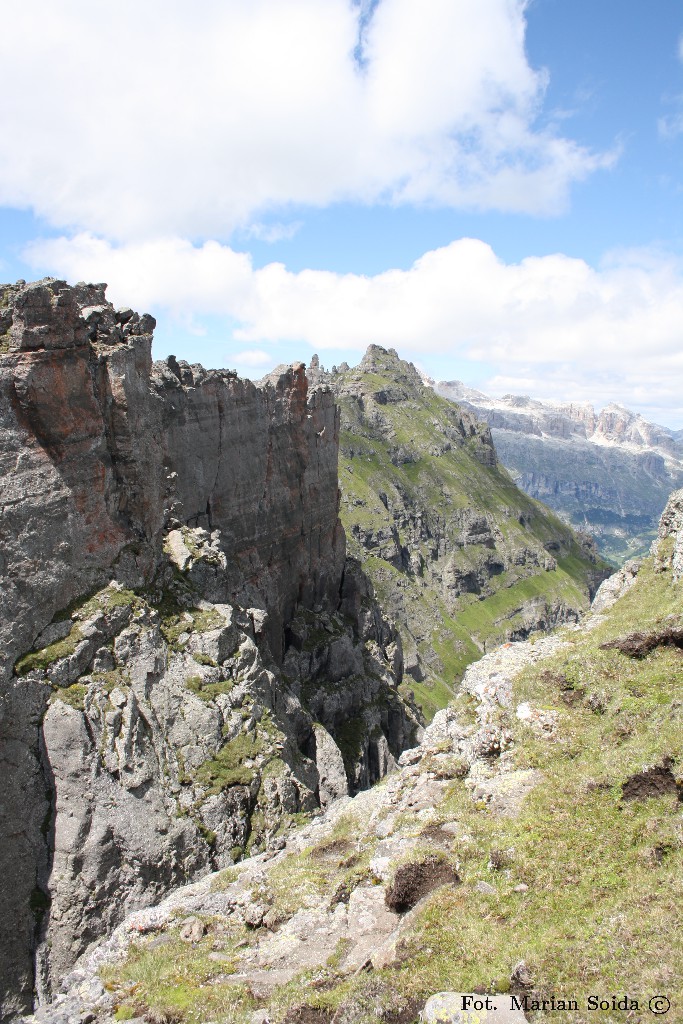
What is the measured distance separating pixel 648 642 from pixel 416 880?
1430 cm

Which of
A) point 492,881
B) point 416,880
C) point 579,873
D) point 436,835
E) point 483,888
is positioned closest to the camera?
point 579,873

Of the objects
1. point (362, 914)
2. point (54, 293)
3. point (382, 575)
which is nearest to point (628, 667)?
point (362, 914)

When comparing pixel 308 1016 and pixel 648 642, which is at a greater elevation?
pixel 648 642

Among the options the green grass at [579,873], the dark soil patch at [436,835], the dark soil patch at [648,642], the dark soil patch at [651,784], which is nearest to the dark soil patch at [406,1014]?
the green grass at [579,873]

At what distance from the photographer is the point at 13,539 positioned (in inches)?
1172

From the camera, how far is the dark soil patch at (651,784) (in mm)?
16844

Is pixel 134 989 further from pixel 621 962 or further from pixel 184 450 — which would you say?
pixel 184 450

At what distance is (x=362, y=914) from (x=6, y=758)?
18.7 meters

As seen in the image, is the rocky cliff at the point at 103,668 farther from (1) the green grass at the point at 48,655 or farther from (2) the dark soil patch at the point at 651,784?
(2) the dark soil patch at the point at 651,784

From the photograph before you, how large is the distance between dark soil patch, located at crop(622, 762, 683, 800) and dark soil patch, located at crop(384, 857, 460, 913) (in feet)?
19.1

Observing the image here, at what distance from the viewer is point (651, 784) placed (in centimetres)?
1720

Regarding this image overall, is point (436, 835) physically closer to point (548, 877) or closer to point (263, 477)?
point (548, 877)

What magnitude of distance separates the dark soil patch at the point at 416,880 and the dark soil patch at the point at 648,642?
1283 cm

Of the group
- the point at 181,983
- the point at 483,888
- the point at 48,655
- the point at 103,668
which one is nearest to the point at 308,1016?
the point at 483,888
